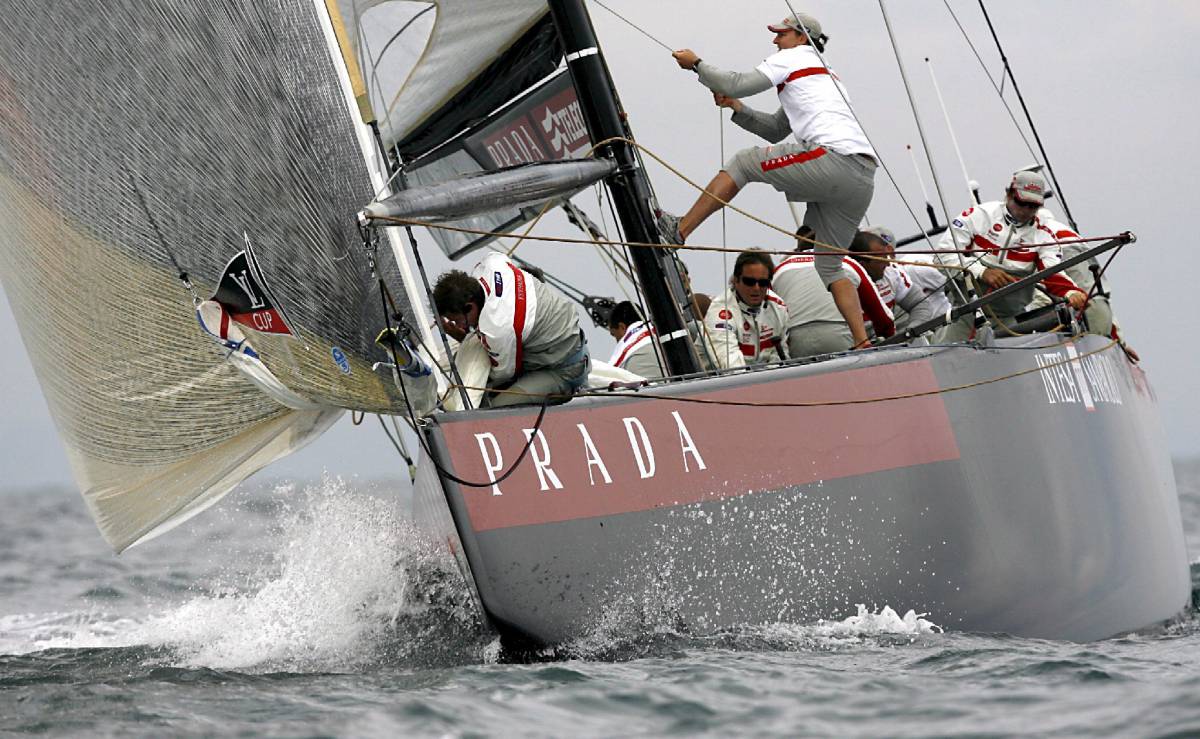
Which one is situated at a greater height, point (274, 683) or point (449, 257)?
point (449, 257)

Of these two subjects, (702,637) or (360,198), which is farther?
(360,198)

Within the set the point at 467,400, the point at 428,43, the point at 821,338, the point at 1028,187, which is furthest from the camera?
the point at 428,43

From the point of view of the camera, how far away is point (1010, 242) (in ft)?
22.8

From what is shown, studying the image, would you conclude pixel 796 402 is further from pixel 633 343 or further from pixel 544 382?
pixel 633 343

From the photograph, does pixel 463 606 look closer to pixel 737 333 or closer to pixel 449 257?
pixel 737 333

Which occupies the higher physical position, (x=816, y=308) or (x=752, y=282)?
(x=752, y=282)

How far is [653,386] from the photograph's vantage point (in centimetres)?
473

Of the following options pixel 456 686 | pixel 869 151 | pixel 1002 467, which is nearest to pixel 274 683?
pixel 456 686

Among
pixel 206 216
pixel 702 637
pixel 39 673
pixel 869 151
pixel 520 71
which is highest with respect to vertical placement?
pixel 520 71

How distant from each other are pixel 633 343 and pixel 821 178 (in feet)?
4.00

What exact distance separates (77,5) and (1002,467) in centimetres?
324

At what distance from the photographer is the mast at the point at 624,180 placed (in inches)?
214

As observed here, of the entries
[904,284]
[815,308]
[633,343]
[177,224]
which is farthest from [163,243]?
[904,284]

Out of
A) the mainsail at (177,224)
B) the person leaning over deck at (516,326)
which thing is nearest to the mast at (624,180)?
the person leaning over deck at (516,326)
